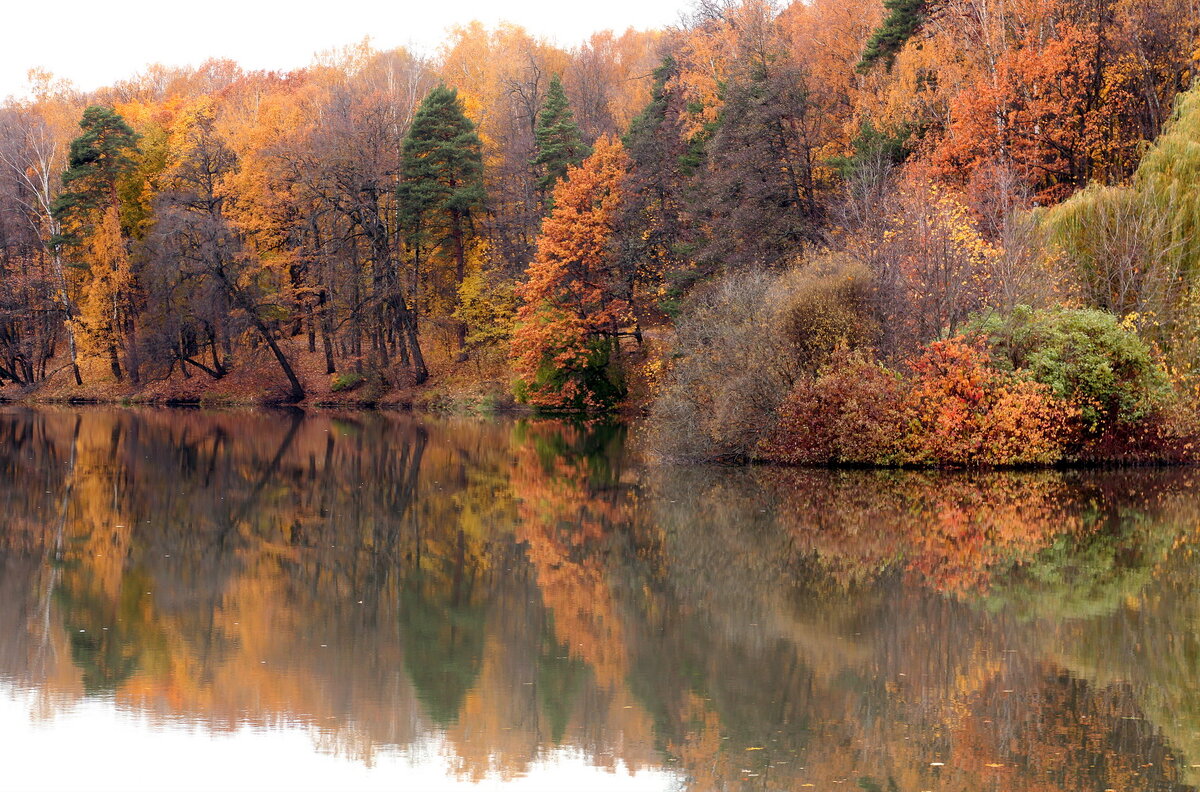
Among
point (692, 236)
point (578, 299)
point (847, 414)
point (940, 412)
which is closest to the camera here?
point (940, 412)

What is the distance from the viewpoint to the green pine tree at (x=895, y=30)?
39.9 metres

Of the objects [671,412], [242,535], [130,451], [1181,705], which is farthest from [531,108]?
[1181,705]

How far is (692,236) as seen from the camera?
4400 centimetres

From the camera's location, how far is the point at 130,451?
3200cm

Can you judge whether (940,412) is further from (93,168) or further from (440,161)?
(93,168)

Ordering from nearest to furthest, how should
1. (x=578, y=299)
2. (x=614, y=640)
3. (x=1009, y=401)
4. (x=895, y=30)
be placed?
(x=614, y=640), (x=1009, y=401), (x=895, y=30), (x=578, y=299)

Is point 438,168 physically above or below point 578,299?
above

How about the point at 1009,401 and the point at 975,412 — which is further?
the point at 975,412

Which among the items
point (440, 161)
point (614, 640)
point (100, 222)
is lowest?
point (614, 640)

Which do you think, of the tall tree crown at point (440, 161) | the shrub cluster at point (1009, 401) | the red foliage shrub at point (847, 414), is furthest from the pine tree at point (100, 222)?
the shrub cluster at point (1009, 401)

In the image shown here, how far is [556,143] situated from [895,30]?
53.4ft

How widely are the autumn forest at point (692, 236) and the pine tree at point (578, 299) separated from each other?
5.0 inches

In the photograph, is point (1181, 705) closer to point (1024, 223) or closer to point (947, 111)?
point (1024, 223)

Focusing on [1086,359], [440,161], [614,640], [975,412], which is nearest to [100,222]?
[440,161]
